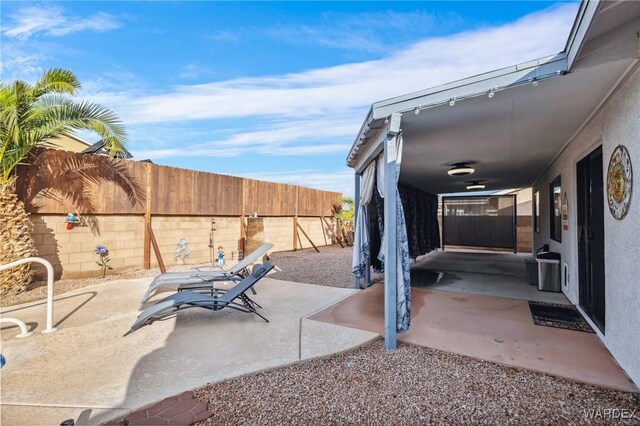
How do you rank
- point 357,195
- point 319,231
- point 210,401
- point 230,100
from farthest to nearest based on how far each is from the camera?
1. point 319,231
2. point 230,100
3. point 357,195
4. point 210,401

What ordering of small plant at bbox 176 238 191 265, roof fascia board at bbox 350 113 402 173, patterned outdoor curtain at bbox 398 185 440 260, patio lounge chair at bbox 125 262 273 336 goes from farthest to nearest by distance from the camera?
1. patterned outdoor curtain at bbox 398 185 440 260
2. small plant at bbox 176 238 191 265
3. patio lounge chair at bbox 125 262 273 336
4. roof fascia board at bbox 350 113 402 173

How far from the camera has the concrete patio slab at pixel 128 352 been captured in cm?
227

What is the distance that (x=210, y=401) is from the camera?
2299 mm

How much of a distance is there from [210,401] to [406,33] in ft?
24.4

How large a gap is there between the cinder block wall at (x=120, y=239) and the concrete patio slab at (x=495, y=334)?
17.2 feet

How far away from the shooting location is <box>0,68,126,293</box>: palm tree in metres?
4.96

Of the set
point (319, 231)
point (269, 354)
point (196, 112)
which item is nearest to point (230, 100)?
point (196, 112)

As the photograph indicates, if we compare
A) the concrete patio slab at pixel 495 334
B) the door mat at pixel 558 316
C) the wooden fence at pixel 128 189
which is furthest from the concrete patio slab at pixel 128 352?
the door mat at pixel 558 316

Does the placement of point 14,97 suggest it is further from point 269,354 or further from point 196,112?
point 269,354

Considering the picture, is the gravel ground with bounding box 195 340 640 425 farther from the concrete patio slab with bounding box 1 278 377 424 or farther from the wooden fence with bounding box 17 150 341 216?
the wooden fence with bounding box 17 150 341 216

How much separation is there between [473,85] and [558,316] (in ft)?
11.6

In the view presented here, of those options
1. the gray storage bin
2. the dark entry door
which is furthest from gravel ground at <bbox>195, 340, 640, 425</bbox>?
the gray storage bin

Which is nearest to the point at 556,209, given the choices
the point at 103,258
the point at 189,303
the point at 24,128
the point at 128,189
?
the point at 189,303

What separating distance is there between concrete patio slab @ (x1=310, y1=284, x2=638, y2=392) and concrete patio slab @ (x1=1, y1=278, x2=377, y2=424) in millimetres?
657
